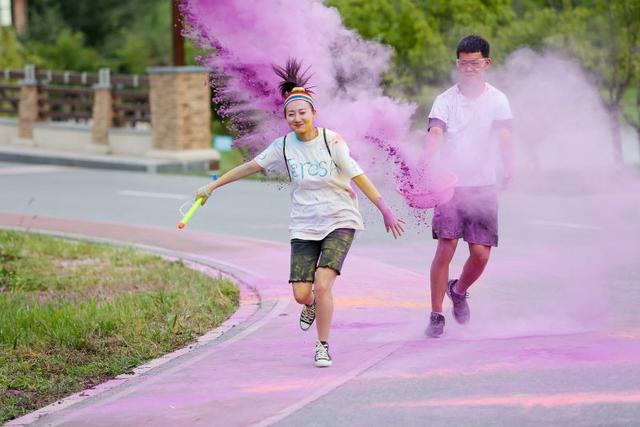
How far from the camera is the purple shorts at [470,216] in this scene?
28.6ft

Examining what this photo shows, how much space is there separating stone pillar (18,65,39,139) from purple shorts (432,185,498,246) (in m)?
23.8

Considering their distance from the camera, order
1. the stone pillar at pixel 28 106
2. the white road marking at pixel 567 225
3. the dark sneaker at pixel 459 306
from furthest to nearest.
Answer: the stone pillar at pixel 28 106 → the white road marking at pixel 567 225 → the dark sneaker at pixel 459 306

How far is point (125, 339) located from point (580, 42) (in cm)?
1507

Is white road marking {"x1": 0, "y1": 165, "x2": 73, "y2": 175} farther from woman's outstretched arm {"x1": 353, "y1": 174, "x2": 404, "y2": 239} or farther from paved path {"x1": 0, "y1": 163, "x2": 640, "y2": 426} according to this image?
woman's outstretched arm {"x1": 353, "y1": 174, "x2": 404, "y2": 239}

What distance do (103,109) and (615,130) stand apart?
448 inches

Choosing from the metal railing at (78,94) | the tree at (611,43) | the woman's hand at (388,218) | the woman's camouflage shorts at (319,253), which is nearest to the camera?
the woman's hand at (388,218)

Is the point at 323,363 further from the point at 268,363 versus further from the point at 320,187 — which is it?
the point at 320,187

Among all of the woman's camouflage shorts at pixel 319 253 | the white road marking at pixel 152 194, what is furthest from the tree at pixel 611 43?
the woman's camouflage shorts at pixel 319 253

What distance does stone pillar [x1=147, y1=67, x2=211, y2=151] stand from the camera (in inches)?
1048

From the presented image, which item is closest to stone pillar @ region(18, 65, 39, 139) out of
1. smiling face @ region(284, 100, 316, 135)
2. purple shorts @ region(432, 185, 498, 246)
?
purple shorts @ region(432, 185, 498, 246)

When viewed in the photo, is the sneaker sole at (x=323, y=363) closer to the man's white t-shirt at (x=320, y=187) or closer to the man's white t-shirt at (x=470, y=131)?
the man's white t-shirt at (x=320, y=187)

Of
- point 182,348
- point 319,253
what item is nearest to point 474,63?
point 319,253

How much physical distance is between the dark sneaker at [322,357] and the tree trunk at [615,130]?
47.3 ft

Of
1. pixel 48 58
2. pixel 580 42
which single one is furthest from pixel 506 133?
pixel 48 58
